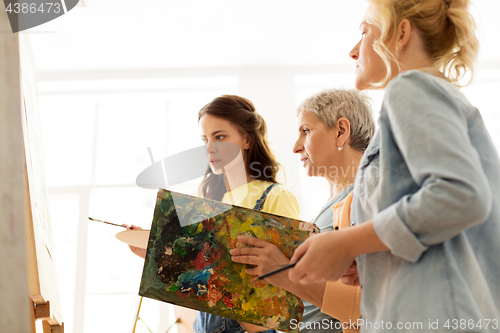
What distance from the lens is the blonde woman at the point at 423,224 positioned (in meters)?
0.50

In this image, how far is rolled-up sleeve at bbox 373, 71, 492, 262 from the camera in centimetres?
50

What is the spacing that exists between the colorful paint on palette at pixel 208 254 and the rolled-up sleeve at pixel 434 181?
11.5 inches

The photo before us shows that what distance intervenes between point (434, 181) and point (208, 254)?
451mm

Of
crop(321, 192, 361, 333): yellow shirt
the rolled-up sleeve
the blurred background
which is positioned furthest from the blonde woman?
the blurred background

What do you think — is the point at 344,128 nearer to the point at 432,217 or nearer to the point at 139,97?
the point at 432,217

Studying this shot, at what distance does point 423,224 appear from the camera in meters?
0.51

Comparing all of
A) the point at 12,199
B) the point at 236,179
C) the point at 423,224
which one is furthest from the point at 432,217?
the point at 236,179

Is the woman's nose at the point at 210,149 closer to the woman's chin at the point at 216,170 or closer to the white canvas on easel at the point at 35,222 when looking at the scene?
the woman's chin at the point at 216,170

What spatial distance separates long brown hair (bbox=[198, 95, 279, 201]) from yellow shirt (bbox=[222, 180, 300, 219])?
0.29ft

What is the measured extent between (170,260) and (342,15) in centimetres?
299

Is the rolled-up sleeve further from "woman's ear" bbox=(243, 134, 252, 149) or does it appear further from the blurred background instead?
the blurred background

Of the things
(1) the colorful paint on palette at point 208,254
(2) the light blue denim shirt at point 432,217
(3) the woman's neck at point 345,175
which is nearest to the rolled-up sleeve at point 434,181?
(2) the light blue denim shirt at point 432,217

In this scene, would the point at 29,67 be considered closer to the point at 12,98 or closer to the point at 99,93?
the point at 12,98

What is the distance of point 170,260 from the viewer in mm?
788
